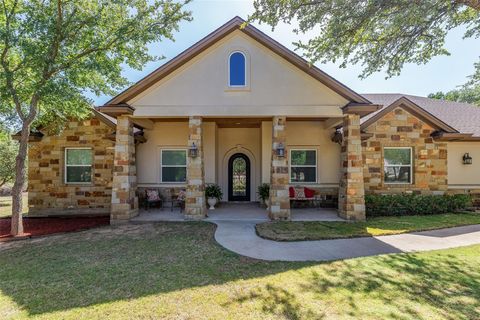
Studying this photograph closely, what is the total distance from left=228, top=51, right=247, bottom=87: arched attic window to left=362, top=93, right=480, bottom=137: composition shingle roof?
6276 millimetres

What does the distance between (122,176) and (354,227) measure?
26.9ft

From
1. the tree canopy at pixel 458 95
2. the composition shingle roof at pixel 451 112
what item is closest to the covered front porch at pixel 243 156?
the composition shingle roof at pixel 451 112

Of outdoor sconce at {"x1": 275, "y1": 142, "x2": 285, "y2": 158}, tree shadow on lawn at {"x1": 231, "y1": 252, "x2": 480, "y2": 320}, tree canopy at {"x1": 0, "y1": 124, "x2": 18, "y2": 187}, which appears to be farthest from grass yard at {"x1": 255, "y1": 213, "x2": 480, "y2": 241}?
tree canopy at {"x1": 0, "y1": 124, "x2": 18, "y2": 187}

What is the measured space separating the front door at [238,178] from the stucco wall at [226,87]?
13.9 feet

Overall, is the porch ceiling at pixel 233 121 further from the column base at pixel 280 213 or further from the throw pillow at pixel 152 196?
the column base at pixel 280 213

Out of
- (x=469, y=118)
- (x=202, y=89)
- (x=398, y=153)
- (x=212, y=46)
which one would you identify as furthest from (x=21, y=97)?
(x=469, y=118)

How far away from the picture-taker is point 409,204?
33.1 feet

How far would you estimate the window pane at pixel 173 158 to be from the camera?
1192 cm

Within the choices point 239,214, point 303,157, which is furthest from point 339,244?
point 303,157

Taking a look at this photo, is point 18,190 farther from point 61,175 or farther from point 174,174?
point 174,174

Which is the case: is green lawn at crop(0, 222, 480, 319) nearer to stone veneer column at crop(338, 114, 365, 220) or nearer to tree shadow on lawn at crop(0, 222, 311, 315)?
tree shadow on lawn at crop(0, 222, 311, 315)

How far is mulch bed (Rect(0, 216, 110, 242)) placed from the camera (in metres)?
8.18

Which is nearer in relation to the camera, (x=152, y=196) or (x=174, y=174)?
(x=152, y=196)

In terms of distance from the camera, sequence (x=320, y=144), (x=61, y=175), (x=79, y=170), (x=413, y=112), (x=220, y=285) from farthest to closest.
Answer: (x=320, y=144) → (x=79, y=170) → (x=61, y=175) → (x=413, y=112) → (x=220, y=285)
